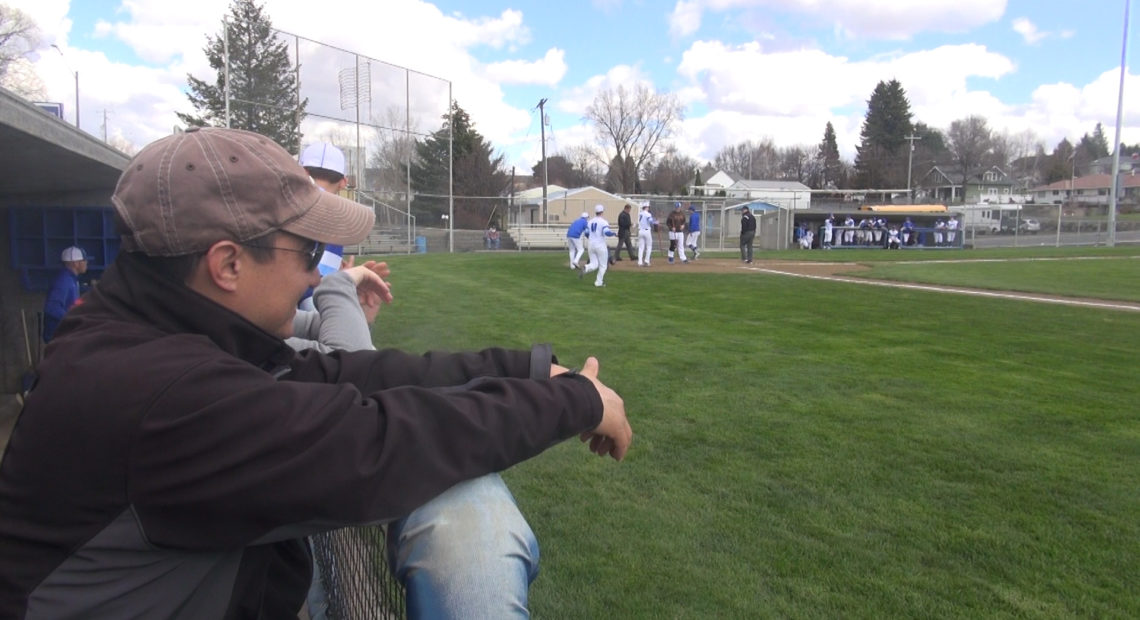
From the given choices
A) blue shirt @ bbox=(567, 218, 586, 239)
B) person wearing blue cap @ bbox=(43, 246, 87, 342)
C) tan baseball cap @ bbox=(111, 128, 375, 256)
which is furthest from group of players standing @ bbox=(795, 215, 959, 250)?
tan baseball cap @ bbox=(111, 128, 375, 256)

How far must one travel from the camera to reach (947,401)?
6.40 m

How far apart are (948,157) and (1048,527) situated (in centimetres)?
11449

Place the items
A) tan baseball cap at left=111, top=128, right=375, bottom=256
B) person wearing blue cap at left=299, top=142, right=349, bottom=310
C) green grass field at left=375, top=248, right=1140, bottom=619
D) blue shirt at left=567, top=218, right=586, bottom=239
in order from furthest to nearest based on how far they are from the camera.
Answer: blue shirt at left=567, top=218, right=586, bottom=239
person wearing blue cap at left=299, top=142, right=349, bottom=310
green grass field at left=375, top=248, right=1140, bottom=619
tan baseball cap at left=111, top=128, right=375, bottom=256

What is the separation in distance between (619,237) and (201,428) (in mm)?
24279

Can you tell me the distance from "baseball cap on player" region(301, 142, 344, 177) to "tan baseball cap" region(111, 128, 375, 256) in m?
2.74

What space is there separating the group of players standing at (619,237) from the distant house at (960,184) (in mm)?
77228

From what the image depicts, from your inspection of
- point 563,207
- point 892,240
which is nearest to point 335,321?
point 892,240

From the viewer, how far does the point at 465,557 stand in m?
1.22

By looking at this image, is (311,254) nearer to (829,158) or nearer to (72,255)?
(72,255)

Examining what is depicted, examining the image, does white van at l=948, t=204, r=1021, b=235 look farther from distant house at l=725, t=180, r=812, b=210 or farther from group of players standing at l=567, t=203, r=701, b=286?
distant house at l=725, t=180, r=812, b=210

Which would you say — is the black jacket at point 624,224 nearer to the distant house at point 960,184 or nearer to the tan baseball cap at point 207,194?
the tan baseball cap at point 207,194

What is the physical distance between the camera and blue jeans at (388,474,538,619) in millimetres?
1207

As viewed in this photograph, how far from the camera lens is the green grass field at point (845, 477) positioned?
3.31m

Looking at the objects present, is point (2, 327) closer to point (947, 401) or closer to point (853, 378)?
point (853, 378)
